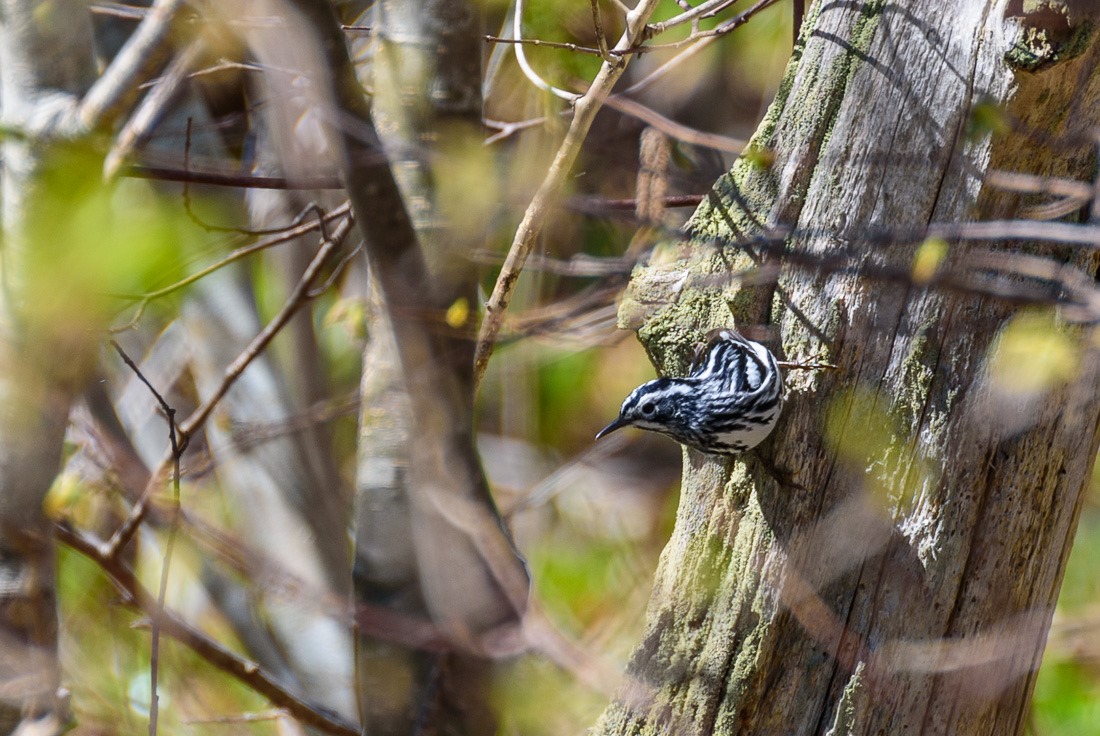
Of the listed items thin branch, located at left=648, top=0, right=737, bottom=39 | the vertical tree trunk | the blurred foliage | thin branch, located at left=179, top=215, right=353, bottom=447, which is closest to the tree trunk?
thin branch, located at left=179, top=215, right=353, bottom=447

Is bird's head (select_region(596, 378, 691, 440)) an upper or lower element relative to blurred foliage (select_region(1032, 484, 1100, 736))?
lower

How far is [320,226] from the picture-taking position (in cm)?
262

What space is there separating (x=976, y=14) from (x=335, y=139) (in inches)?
48.7

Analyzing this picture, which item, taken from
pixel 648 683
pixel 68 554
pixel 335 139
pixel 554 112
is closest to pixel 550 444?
pixel 68 554

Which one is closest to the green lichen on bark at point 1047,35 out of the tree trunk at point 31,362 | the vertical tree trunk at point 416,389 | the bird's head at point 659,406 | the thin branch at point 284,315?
the bird's head at point 659,406

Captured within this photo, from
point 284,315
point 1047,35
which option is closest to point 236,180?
point 284,315

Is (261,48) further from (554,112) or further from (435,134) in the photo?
(554,112)

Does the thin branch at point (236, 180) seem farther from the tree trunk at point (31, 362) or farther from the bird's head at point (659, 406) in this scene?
the bird's head at point (659, 406)

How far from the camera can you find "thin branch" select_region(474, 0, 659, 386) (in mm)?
2115

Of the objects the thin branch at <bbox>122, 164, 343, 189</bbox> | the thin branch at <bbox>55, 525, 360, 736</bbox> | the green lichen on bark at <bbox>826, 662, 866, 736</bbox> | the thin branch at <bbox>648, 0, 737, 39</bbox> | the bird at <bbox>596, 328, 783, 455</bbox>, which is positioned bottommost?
the thin branch at <bbox>55, 525, 360, 736</bbox>

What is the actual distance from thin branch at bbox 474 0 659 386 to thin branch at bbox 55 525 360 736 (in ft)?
2.92

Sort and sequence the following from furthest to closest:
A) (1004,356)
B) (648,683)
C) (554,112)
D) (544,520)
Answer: (544,520) → (554,112) → (648,683) → (1004,356)

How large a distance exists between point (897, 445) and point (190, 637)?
1.62 meters

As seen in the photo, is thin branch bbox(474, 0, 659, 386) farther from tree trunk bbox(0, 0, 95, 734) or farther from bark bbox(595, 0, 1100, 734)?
tree trunk bbox(0, 0, 95, 734)
